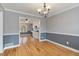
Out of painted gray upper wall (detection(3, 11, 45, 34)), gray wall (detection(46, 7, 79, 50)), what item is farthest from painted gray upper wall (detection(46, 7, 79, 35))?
painted gray upper wall (detection(3, 11, 45, 34))

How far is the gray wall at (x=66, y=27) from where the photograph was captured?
159 inches

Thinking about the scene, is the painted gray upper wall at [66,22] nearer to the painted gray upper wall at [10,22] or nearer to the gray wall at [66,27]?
the gray wall at [66,27]

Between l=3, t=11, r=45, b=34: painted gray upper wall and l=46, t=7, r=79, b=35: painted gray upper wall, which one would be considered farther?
l=3, t=11, r=45, b=34: painted gray upper wall

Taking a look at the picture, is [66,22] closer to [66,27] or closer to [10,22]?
[66,27]

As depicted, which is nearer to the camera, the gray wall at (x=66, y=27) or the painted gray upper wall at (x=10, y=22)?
the gray wall at (x=66, y=27)

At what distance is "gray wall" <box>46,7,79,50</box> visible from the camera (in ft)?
13.2

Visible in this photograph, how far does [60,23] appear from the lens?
5320 millimetres

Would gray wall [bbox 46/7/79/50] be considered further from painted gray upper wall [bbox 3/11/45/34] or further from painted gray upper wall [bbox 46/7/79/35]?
painted gray upper wall [bbox 3/11/45/34]

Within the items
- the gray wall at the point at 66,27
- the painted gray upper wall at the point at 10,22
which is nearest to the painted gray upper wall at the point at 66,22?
the gray wall at the point at 66,27

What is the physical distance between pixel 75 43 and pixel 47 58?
12.4ft

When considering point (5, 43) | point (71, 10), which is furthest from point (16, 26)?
point (71, 10)

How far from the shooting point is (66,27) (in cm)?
467

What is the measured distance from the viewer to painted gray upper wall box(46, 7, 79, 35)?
403 centimetres

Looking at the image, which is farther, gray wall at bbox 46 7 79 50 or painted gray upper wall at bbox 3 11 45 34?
painted gray upper wall at bbox 3 11 45 34
